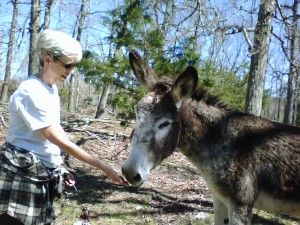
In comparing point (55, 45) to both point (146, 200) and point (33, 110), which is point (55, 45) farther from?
point (146, 200)

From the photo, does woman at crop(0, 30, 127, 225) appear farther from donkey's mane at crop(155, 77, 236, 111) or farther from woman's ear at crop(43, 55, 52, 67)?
donkey's mane at crop(155, 77, 236, 111)

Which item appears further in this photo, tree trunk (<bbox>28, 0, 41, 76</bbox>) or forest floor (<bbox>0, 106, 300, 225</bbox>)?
tree trunk (<bbox>28, 0, 41, 76</bbox>)

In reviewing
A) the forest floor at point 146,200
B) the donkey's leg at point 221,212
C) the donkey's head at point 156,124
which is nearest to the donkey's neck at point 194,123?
the donkey's head at point 156,124

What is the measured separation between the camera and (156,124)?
9.57 feet

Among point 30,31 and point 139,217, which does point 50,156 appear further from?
point 30,31

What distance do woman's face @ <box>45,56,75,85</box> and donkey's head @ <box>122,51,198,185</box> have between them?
728 mm

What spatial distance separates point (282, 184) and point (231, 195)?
49 cm

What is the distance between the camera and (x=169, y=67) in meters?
6.19

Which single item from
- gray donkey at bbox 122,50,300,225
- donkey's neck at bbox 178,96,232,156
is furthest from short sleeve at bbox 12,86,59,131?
donkey's neck at bbox 178,96,232,156

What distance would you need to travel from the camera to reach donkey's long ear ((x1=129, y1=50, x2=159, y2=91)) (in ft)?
10.9

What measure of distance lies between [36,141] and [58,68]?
0.55 meters

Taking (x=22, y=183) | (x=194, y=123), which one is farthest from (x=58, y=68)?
(x=194, y=123)

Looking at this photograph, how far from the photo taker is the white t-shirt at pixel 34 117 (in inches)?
93.7

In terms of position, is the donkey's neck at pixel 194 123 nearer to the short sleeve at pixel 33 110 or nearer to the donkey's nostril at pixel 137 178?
the donkey's nostril at pixel 137 178
